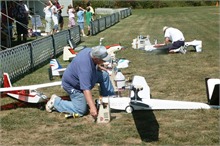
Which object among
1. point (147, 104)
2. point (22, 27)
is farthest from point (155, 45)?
point (147, 104)

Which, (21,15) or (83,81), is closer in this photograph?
(83,81)

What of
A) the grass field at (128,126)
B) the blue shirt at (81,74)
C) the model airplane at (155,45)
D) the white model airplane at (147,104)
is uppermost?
the blue shirt at (81,74)

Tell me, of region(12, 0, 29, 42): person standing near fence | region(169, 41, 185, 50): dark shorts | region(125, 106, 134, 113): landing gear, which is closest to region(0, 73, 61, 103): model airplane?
region(125, 106, 134, 113): landing gear

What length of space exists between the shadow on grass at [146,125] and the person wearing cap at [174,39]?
6.38 metres

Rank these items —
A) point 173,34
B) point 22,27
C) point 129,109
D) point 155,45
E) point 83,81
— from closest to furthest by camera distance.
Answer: point 83,81 < point 129,109 < point 173,34 < point 155,45 < point 22,27

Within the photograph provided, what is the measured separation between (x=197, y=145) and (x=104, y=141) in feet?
4.07

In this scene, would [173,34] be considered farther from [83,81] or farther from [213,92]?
[83,81]

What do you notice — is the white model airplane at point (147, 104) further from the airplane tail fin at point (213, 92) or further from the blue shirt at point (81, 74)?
the blue shirt at point (81, 74)

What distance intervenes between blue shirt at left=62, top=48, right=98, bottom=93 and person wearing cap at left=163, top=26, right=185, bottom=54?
21.2 feet

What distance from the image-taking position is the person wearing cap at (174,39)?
12.1 m

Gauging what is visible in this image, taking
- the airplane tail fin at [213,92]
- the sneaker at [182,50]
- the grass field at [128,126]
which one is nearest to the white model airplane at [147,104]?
the airplane tail fin at [213,92]

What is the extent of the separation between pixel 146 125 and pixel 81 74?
1.26m

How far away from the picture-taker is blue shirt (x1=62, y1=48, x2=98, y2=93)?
5.54 meters

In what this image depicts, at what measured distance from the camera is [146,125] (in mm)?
5520
